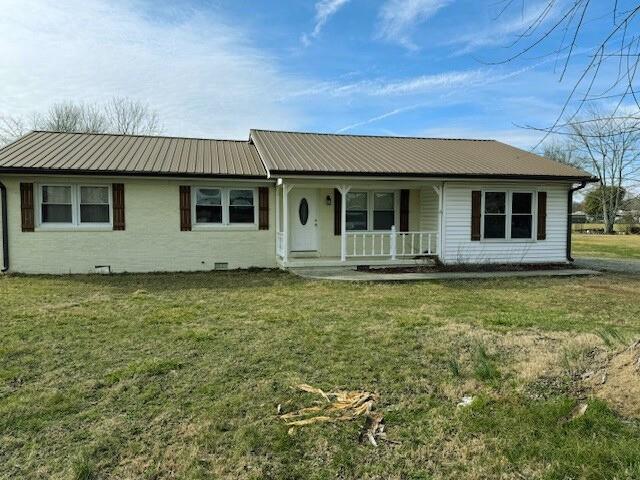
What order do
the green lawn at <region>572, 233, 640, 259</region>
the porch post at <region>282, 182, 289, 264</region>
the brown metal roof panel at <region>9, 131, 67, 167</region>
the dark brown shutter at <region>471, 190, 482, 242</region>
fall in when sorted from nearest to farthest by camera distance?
the brown metal roof panel at <region>9, 131, 67, 167</region> < the porch post at <region>282, 182, 289, 264</region> < the dark brown shutter at <region>471, 190, 482, 242</region> < the green lawn at <region>572, 233, 640, 259</region>

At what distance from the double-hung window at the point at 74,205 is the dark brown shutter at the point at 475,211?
974 centimetres

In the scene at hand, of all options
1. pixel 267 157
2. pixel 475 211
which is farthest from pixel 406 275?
pixel 267 157

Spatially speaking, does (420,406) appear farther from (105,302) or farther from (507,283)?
(507,283)

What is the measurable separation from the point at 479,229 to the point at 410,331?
7.88m

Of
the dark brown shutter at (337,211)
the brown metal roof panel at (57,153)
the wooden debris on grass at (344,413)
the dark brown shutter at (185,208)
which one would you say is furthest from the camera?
the dark brown shutter at (337,211)

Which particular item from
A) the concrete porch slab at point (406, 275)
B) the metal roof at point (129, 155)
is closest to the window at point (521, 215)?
the concrete porch slab at point (406, 275)

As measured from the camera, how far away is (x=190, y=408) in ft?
12.1

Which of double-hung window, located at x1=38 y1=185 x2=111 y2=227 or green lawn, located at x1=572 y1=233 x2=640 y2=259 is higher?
double-hung window, located at x1=38 y1=185 x2=111 y2=227

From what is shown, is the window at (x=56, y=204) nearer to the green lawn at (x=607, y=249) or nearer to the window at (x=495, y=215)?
the window at (x=495, y=215)

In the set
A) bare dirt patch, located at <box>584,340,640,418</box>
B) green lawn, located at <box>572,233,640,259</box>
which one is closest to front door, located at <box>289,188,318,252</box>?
bare dirt patch, located at <box>584,340,640,418</box>

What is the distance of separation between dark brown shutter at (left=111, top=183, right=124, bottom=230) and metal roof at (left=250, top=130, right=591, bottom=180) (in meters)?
3.73

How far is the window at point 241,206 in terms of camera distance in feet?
41.8

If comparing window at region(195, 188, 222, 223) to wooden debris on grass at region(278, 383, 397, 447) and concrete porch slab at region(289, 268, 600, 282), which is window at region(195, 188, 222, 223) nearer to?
concrete porch slab at region(289, 268, 600, 282)

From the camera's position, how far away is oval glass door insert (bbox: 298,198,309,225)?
43.5 feet
